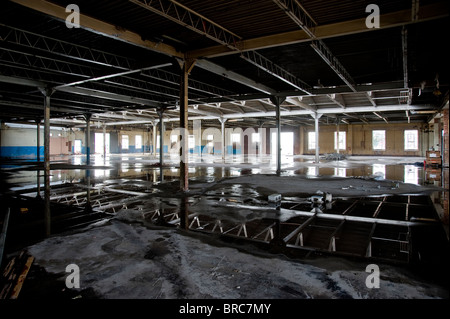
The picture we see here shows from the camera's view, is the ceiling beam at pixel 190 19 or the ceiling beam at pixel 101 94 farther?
the ceiling beam at pixel 101 94

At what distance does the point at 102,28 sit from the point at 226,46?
4.09 metres

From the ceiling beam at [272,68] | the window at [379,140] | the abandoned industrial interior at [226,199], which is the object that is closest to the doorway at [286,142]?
the window at [379,140]

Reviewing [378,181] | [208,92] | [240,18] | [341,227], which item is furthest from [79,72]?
[378,181]

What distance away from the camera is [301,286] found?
10.9 ft

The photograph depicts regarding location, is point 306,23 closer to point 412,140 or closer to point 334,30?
point 334,30

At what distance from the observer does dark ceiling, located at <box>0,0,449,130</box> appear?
746 cm

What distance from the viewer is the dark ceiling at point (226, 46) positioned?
24.5 feet

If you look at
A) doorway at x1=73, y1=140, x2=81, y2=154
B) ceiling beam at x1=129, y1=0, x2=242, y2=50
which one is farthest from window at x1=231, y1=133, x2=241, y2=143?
ceiling beam at x1=129, y1=0, x2=242, y2=50

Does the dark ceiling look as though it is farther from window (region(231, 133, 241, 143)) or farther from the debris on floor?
window (region(231, 133, 241, 143))

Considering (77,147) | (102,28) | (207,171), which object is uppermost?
(102,28)

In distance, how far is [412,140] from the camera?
121ft

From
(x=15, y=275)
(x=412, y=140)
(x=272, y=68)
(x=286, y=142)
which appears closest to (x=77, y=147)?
(x=286, y=142)

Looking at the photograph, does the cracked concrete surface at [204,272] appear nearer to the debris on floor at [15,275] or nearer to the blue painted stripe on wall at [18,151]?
the debris on floor at [15,275]

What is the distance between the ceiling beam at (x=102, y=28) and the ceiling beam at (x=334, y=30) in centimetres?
131
